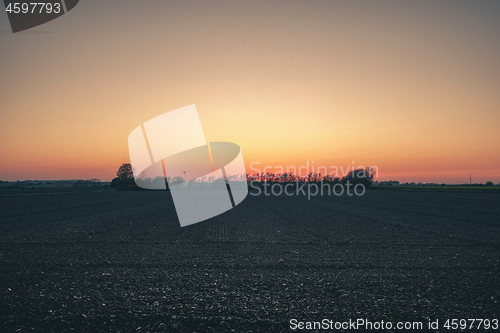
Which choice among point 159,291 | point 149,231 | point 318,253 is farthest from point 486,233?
point 149,231

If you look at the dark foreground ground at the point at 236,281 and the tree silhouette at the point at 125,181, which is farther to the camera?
the tree silhouette at the point at 125,181

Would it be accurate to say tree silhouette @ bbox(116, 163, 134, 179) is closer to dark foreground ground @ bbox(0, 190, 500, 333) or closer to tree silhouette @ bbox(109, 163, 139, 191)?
tree silhouette @ bbox(109, 163, 139, 191)

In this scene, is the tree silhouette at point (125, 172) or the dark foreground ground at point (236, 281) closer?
the dark foreground ground at point (236, 281)

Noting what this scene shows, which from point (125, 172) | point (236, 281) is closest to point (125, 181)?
point (125, 172)

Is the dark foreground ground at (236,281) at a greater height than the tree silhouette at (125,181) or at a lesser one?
greater

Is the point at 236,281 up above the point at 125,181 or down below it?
above

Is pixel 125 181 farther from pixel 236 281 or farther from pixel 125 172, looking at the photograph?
pixel 236 281

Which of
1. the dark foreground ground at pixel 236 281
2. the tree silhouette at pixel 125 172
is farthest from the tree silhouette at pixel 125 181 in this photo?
the dark foreground ground at pixel 236 281

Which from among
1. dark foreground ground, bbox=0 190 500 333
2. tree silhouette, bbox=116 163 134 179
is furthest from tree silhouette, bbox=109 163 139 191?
dark foreground ground, bbox=0 190 500 333

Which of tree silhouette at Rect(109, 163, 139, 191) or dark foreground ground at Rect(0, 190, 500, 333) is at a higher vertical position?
dark foreground ground at Rect(0, 190, 500, 333)

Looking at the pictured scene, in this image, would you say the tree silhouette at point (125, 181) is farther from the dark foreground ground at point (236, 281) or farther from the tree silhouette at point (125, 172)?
the dark foreground ground at point (236, 281)

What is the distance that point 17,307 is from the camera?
5145mm

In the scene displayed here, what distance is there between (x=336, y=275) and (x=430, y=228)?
11.5 metres

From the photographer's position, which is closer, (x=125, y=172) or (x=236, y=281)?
(x=236, y=281)
